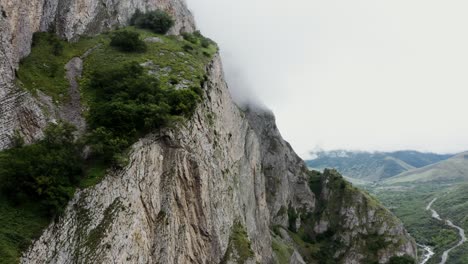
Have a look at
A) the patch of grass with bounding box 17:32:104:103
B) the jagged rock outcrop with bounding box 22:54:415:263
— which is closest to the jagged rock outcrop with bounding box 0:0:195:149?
the patch of grass with bounding box 17:32:104:103

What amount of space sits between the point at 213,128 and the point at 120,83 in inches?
713

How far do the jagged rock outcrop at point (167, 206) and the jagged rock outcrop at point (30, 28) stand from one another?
1145 centimetres

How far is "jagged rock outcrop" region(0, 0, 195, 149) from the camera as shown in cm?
3816

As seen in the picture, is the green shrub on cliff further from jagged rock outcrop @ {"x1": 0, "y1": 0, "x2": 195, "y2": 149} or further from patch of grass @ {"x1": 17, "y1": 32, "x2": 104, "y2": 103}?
patch of grass @ {"x1": 17, "y1": 32, "x2": 104, "y2": 103}

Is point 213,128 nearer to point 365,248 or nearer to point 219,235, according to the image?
point 219,235

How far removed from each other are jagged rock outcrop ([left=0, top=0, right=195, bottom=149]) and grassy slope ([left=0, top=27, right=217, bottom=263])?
188 centimetres

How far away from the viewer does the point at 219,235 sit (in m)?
50.4

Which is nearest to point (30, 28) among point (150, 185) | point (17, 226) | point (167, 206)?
point (150, 185)

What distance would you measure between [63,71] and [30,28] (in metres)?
8.02

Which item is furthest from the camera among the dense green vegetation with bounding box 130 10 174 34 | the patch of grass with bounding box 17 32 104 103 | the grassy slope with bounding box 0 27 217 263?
the dense green vegetation with bounding box 130 10 174 34

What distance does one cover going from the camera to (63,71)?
49.7m

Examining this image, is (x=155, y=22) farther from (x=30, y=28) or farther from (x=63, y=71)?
(x=63, y=71)

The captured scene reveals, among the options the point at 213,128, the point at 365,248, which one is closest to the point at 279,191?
the point at 365,248

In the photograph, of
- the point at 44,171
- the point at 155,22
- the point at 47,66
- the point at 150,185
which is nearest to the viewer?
the point at 44,171
